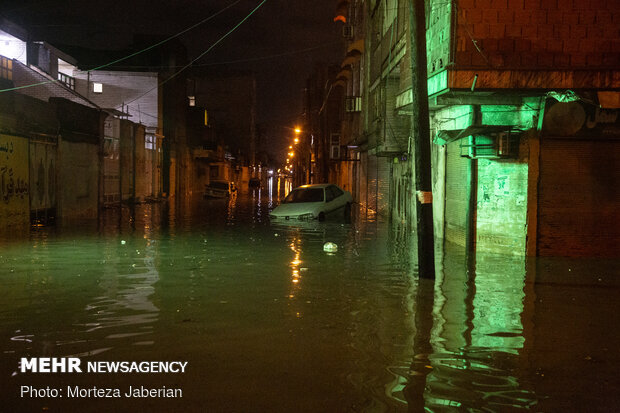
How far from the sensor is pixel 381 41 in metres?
26.4

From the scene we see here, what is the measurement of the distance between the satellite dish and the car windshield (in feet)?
41.5

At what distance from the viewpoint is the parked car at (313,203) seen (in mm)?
24297

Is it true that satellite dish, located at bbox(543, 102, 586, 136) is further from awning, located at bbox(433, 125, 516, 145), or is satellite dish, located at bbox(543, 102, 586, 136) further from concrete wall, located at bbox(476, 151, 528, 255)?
concrete wall, located at bbox(476, 151, 528, 255)

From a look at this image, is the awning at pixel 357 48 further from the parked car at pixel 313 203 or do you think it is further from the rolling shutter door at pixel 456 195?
→ the rolling shutter door at pixel 456 195

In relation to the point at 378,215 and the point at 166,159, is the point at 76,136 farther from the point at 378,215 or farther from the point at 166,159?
the point at 166,159

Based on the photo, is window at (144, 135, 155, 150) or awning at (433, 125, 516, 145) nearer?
awning at (433, 125, 516, 145)

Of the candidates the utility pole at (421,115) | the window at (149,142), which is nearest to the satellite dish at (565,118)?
the utility pole at (421,115)

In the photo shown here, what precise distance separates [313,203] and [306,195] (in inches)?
47.9

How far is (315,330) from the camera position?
23.1ft

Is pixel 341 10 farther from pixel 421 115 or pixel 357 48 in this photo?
pixel 421 115

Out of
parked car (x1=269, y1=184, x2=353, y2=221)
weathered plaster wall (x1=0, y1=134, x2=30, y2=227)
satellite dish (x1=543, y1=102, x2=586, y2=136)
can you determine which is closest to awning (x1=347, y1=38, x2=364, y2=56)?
parked car (x1=269, y1=184, x2=353, y2=221)

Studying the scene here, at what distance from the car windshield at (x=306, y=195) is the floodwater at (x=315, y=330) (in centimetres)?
1157

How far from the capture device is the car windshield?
2541 centimetres

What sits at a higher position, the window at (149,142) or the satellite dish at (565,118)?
the window at (149,142)
